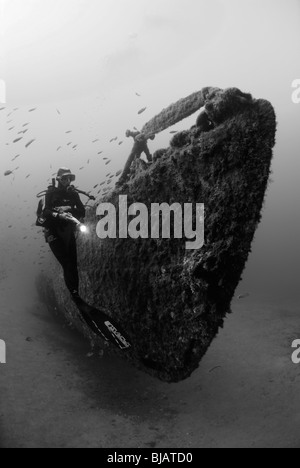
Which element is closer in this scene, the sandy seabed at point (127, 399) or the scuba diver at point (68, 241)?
the scuba diver at point (68, 241)

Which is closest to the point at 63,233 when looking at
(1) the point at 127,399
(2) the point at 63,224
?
(2) the point at 63,224

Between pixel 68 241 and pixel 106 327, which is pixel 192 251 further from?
pixel 68 241

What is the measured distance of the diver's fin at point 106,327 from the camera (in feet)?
Result: 14.5

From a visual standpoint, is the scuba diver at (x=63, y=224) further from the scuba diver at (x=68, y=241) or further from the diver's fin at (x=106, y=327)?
the diver's fin at (x=106, y=327)

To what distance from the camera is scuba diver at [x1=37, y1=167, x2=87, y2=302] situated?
4934 millimetres

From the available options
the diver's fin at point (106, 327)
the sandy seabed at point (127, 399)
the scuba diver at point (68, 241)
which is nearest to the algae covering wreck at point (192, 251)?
the diver's fin at point (106, 327)

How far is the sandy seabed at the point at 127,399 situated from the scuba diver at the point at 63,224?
79.9 inches

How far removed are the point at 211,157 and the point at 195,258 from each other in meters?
1.07

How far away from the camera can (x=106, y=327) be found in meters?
4.52

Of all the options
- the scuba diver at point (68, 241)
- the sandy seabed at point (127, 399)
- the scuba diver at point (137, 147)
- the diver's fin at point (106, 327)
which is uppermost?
the scuba diver at point (137, 147)

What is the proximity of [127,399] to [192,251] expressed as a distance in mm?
3815

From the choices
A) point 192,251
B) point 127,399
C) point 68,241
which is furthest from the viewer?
point 127,399
